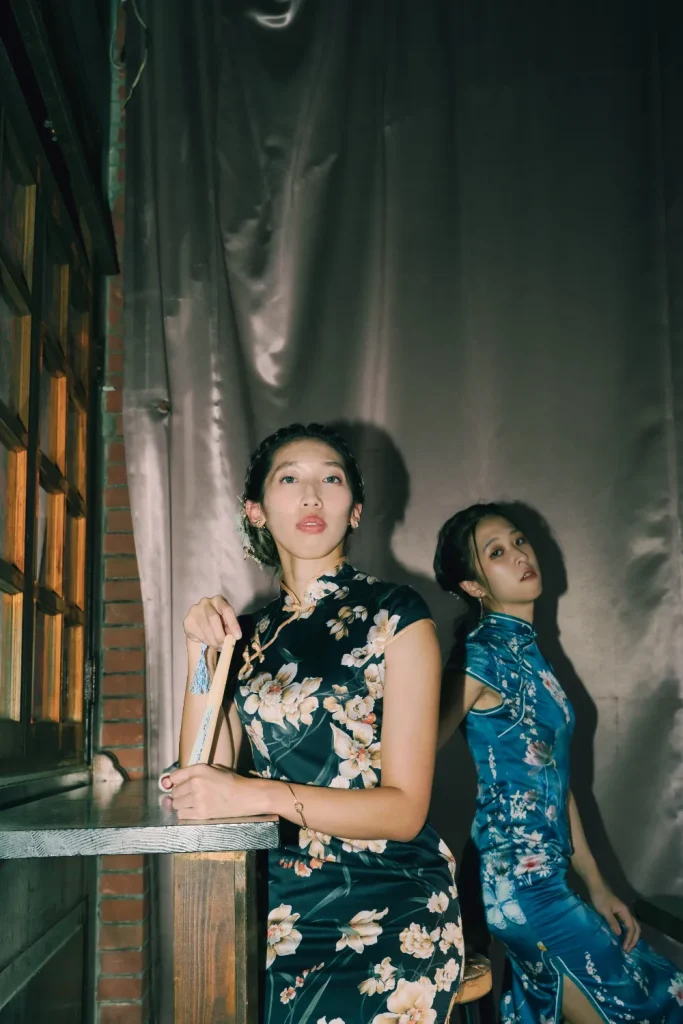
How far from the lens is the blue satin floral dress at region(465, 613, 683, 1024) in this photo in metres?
2.05

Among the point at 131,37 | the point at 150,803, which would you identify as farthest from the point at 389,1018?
the point at 131,37

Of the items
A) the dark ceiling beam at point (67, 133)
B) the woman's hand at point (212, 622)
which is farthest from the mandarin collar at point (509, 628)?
the dark ceiling beam at point (67, 133)

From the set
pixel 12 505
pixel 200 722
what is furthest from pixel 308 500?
pixel 12 505

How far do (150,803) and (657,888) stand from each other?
167 centimetres

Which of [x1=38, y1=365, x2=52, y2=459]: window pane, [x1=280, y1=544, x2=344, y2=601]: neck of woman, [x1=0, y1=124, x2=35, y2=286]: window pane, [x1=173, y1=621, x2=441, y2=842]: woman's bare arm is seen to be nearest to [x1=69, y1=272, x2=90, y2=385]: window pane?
[x1=38, y1=365, x2=52, y2=459]: window pane

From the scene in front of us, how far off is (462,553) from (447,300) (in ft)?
2.57

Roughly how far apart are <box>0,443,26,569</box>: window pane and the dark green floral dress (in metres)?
0.48

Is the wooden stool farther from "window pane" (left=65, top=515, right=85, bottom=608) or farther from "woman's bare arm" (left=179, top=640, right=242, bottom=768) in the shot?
"window pane" (left=65, top=515, right=85, bottom=608)

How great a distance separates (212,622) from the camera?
1.65 metres

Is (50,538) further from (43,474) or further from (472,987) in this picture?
(472,987)

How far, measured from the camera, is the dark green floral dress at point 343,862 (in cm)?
154

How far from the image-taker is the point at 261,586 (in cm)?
268

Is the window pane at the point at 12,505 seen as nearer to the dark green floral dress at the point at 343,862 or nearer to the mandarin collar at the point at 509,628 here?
the dark green floral dress at the point at 343,862

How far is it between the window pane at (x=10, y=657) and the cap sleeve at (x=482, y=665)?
1.01 meters
